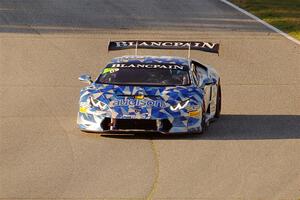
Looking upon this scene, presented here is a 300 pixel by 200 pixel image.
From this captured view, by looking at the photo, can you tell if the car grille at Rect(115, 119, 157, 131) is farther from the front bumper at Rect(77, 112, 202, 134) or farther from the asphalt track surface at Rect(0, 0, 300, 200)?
the asphalt track surface at Rect(0, 0, 300, 200)

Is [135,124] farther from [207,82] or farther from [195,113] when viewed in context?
Answer: [207,82]

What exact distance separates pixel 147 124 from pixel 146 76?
1338 mm

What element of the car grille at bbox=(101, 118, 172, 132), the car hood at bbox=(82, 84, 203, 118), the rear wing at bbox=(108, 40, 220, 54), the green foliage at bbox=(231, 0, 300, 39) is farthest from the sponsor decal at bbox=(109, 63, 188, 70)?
the green foliage at bbox=(231, 0, 300, 39)

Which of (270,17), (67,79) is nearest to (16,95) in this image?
(67,79)

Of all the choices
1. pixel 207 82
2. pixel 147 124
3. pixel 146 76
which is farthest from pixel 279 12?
pixel 147 124

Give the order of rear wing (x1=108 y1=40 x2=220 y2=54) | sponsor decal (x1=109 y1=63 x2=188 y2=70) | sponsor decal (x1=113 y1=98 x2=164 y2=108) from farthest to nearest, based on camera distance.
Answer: rear wing (x1=108 y1=40 x2=220 y2=54), sponsor decal (x1=109 y1=63 x2=188 y2=70), sponsor decal (x1=113 y1=98 x2=164 y2=108)

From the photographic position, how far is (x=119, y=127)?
17172mm

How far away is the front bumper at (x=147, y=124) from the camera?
17.1 m

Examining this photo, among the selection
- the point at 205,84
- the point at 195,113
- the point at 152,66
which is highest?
the point at 152,66

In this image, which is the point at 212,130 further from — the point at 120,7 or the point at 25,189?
the point at 120,7

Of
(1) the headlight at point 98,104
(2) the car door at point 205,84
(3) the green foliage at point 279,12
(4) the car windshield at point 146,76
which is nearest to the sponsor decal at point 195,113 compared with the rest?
(2) the car door at point 205,84

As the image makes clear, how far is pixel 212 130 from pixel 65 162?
11.2 ft

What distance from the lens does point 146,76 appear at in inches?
718

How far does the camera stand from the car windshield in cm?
1809
